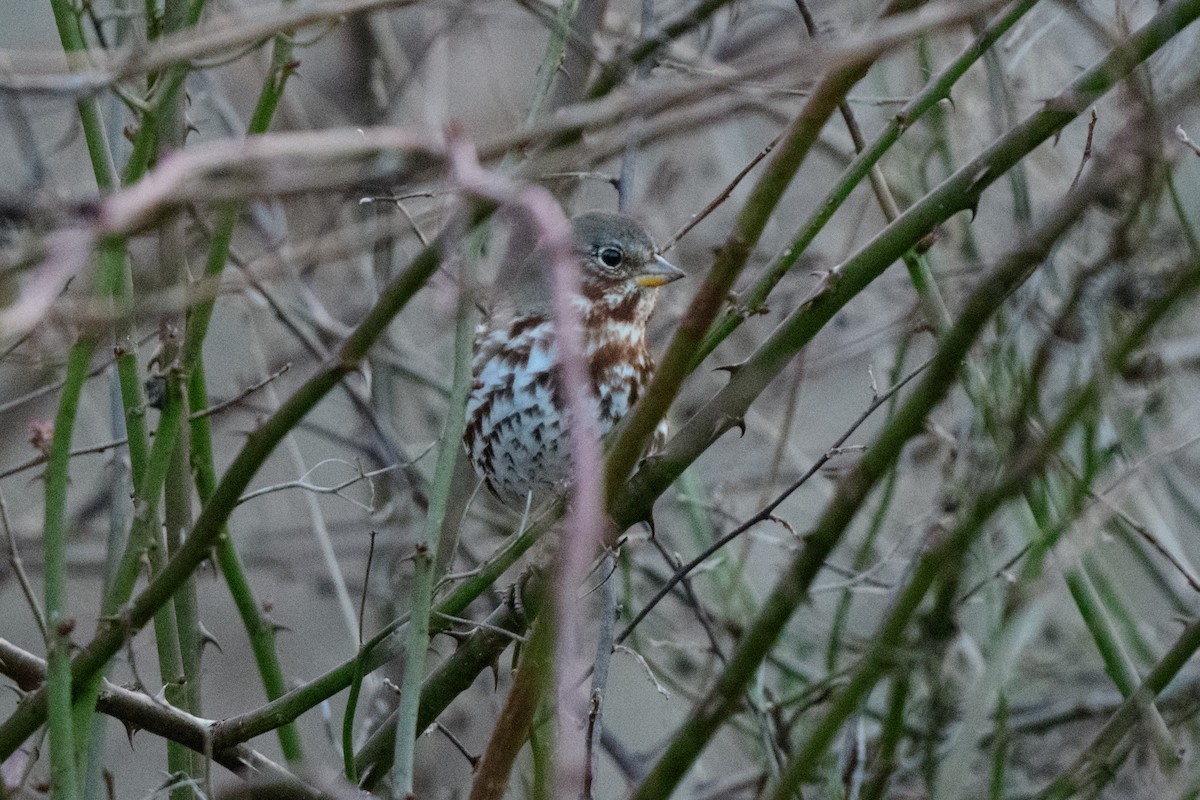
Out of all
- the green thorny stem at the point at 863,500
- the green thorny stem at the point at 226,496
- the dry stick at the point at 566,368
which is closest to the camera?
the dry stick at the point at 566,368

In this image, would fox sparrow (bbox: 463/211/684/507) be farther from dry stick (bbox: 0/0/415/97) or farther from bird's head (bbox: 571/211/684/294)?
dry stick (bbox: 0/0/415/97)

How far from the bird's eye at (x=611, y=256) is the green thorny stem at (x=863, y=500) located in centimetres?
228

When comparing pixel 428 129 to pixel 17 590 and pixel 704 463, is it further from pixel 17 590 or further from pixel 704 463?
pixel 17 590

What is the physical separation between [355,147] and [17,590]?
503cm

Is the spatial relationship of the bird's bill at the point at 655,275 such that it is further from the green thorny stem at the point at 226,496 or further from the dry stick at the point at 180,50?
the dry stick at the point at 180,50

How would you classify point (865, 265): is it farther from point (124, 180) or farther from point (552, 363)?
point (552, 363)

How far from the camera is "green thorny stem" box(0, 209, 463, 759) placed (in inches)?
65.4

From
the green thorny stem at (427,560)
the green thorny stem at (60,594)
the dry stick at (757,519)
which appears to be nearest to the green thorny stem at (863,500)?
the green thorny stem at (427,560)

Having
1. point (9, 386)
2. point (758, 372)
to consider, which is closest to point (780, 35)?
point (9, 386)

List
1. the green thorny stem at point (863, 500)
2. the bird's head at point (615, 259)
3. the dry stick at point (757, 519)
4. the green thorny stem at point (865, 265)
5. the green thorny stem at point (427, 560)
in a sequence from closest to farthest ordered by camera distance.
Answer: the green thorny stem at point (863, 500) → the green thorny stem at point (427, 560) → the green thorny stem at point (865, 265) → the dry stick at point (757, 519) → the bird's head at point (615, 259)

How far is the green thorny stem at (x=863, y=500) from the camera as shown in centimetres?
149

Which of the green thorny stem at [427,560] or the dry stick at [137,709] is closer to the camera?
the green thorny stem at [427,560]

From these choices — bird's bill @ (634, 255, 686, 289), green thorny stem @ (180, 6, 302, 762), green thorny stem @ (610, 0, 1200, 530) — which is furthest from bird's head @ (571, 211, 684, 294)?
green thorny stem @ (610, 0, 1200, 530)

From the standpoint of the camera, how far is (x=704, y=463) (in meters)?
5.57
